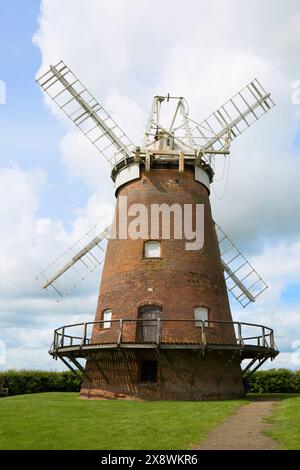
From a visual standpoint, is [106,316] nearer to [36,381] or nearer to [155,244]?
[155,244]

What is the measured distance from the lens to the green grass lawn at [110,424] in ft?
28.8

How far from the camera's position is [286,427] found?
10156mm

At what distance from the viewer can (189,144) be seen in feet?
68.3

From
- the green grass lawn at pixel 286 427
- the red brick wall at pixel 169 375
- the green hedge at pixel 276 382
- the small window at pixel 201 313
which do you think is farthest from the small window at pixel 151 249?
the green hedge at pixel 276 382

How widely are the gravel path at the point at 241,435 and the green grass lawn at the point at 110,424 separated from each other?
0.27 metres

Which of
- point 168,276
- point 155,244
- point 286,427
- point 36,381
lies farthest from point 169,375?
point 36,381

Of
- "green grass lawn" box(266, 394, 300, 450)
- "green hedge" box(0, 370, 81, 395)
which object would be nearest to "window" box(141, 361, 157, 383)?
"green grass lawn" box(266, 394, 300, 450)

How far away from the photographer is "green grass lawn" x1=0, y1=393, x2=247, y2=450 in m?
8.77

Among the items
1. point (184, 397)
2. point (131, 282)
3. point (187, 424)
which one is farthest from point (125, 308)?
point (187, 424)

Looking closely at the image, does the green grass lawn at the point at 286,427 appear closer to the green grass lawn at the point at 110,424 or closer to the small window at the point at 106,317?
the green grass lawn at the point at 110,424

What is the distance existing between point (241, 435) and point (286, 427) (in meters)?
1.23

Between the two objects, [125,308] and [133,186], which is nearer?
[125,308]
